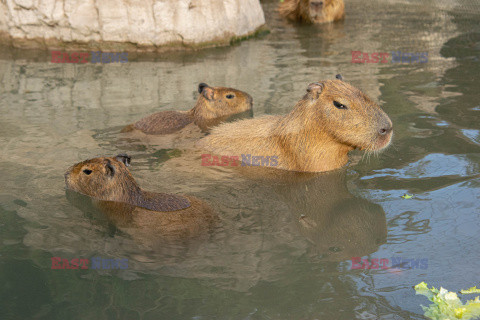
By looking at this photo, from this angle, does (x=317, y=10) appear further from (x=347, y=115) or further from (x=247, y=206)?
(x=247, y=206)

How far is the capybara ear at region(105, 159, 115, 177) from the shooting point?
4504 mm

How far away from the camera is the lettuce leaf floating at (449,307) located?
3.01m

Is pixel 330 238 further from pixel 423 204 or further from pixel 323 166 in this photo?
pixel 323 166

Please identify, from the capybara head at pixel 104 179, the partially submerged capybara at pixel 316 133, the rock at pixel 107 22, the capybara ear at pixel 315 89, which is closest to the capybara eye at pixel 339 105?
the partially submerged capybara at pixel 316 133

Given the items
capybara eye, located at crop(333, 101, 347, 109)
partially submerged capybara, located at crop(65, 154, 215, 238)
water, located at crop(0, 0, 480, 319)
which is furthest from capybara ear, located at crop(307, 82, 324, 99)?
partially submerged capybara, located at crop(65, 154, 215, 238)

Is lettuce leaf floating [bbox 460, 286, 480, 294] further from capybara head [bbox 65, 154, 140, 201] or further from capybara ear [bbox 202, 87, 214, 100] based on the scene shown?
capybara ear [bbox 202, 87, 214, 100]

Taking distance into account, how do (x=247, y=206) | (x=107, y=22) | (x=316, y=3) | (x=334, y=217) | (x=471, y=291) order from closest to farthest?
(x=471, y=291) → (x=334, y=217) → (x=247, y=206) → (x=107, y=22) → (x=316, y=3)

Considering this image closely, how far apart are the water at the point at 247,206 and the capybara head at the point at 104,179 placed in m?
0.18

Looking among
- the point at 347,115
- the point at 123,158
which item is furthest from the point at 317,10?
the point at 123,158

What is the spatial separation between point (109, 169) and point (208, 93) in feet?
7.90

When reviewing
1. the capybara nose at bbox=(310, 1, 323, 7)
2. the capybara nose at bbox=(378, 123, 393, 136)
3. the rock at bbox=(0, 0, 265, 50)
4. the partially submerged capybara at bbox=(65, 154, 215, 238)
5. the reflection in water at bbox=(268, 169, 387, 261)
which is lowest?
the reflection in water at bbox=(268, 169, 387, 261)

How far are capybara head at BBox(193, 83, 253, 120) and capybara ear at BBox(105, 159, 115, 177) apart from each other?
2315 mm

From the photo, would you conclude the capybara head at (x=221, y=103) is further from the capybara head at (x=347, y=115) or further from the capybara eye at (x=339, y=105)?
the capybara eye at (x=339, y=105)

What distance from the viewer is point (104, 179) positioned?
4.61 m
